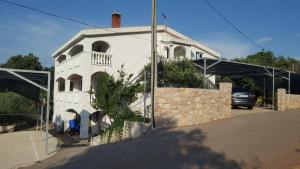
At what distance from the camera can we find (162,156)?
392 inches

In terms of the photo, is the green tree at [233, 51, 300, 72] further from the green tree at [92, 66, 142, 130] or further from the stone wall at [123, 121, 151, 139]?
the stone wall at [123, 121, 151, 139]

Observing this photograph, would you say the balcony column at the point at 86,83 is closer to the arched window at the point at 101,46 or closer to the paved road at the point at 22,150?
the arched window at the point at 101,46

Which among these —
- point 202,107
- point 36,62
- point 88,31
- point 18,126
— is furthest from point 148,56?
point 36,62

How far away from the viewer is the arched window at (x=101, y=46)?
85.2 ft

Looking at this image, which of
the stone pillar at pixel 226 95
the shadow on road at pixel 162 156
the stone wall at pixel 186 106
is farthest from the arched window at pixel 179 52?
the shadow on road at pixel 162 156

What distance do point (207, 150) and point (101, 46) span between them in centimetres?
1809

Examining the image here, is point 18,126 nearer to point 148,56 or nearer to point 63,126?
point 63,126

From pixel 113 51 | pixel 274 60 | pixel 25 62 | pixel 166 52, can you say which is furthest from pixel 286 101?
pixel 25 62

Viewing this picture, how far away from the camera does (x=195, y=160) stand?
359 inches


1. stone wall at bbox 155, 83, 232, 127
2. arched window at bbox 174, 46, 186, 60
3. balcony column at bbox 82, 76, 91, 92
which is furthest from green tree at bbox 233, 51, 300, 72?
stone wall at bbox 155, 83, 232, 127

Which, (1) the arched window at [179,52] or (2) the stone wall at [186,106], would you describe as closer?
(2) the stone wall at [186,106]

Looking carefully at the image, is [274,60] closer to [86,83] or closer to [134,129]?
[86,83]

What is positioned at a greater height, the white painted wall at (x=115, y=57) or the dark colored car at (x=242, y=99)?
the white painted wall at (x=115, y=57)

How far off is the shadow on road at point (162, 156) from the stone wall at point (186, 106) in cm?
109
